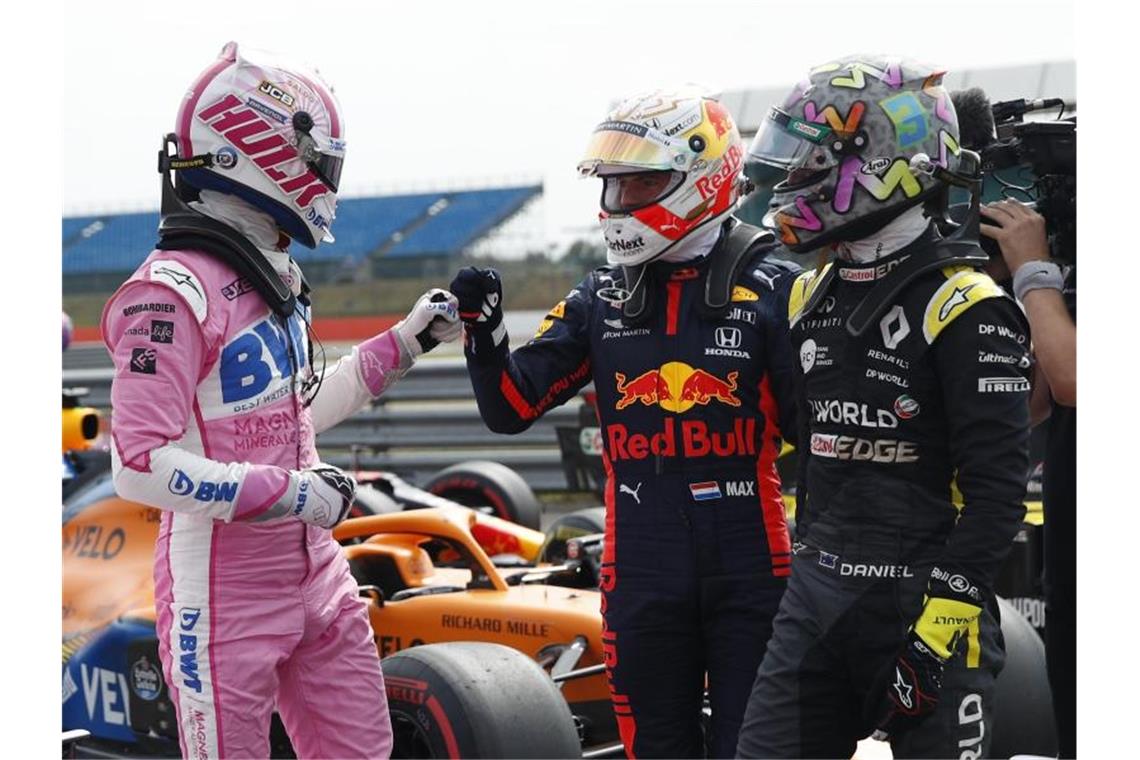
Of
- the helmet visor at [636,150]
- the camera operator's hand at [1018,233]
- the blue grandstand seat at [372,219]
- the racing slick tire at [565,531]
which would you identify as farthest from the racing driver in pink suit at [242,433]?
the blue grandstand seat at [372,219]

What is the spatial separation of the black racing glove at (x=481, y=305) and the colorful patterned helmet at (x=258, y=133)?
0.45 metres

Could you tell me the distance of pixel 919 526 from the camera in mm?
3045

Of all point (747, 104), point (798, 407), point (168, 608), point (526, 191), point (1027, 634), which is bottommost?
point (1027, 634)

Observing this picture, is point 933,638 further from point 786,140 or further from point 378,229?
point 378,229

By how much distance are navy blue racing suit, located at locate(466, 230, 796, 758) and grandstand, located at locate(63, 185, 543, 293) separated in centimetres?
Answer: 3988

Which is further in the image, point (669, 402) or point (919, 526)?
point (669, 402)

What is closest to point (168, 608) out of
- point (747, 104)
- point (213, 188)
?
point (213, 188)

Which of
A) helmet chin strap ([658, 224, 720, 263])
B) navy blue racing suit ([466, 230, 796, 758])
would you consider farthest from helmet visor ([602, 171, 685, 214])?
navy blue racing suit ([466, 230, 796, 758])

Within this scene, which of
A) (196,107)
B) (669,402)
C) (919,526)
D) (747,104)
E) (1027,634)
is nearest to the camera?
(919,526)

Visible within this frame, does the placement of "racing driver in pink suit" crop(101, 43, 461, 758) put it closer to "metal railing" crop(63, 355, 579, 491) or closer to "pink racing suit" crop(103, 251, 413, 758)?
"pink racing suit" crop(103, 251, 413, 758)

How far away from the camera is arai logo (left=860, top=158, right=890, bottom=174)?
10.5 ft

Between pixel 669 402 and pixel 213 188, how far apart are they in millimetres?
1143

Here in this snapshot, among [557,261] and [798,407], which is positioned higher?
[557,261]

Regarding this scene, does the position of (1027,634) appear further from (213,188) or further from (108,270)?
(108,270)
